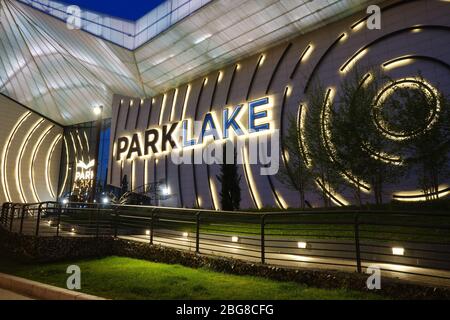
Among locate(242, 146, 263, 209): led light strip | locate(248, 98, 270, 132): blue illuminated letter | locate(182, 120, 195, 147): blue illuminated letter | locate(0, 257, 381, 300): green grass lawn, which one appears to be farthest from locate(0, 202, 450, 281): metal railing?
locate(182, 120, 195, 147): blue illuminated letter

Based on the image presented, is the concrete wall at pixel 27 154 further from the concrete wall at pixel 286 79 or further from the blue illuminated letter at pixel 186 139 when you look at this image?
the blue illuminated letter at pixel 186 139

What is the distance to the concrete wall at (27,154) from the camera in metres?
36.0

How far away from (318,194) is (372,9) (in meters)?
9.90

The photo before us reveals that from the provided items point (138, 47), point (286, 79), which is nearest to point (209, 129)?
point (286, 79)

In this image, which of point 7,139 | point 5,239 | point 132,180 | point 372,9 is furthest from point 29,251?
point 7,139

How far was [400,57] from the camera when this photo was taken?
16.9 meters

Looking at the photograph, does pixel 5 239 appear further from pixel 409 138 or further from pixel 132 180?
pixel 132 180

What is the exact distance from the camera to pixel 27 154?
38.2 metres

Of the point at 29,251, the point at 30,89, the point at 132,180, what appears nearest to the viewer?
the point at 29,251

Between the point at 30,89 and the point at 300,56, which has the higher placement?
the point at 30,89

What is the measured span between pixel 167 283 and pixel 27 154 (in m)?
37.5

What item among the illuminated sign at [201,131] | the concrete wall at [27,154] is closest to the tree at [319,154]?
the illuminated sign at [201,131]

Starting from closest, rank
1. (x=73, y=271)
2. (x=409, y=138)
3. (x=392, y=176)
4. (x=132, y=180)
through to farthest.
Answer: (x=73, y=271) → (x=409, y=138) → (x=392, y=176) → (x=132, y=180)

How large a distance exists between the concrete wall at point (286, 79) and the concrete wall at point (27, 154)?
476 inches
